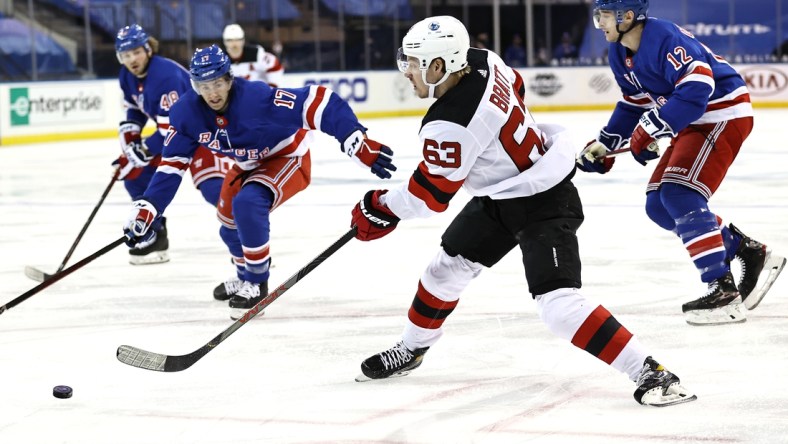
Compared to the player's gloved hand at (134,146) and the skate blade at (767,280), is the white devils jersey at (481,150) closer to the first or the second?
the skate blade at (767,280)

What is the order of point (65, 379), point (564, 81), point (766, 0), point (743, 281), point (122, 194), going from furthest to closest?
point (766, 0) → point (564, 81) → point (122, 194) → point (743, 281) → point (65, 379)

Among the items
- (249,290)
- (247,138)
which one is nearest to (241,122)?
(247,138)

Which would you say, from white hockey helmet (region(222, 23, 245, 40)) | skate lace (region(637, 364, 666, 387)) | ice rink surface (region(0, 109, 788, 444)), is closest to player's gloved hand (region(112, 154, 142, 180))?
ice rink surface (region(0, 109, 788, 444))

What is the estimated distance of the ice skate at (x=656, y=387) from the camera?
2639mm

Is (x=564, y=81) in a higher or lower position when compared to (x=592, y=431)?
lower

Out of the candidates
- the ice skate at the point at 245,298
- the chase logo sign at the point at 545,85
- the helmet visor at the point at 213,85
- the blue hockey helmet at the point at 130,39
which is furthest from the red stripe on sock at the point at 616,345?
the chase logo sign at the point at 545,85

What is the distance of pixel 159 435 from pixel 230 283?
5.09 feet

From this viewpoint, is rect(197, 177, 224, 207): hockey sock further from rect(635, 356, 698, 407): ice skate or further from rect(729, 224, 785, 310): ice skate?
rect(635, 356, 698, 407): ice skate

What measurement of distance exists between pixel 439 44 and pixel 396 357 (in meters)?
0.87

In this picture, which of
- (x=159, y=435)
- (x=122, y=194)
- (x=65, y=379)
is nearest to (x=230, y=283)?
(x=65, y=379)

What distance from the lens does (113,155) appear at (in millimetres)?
10102

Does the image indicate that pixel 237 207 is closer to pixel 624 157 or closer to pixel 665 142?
pixel 624 157

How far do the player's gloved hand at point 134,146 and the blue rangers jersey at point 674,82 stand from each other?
2080 millimetres

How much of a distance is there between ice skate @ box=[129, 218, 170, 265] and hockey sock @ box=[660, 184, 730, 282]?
2350mm
